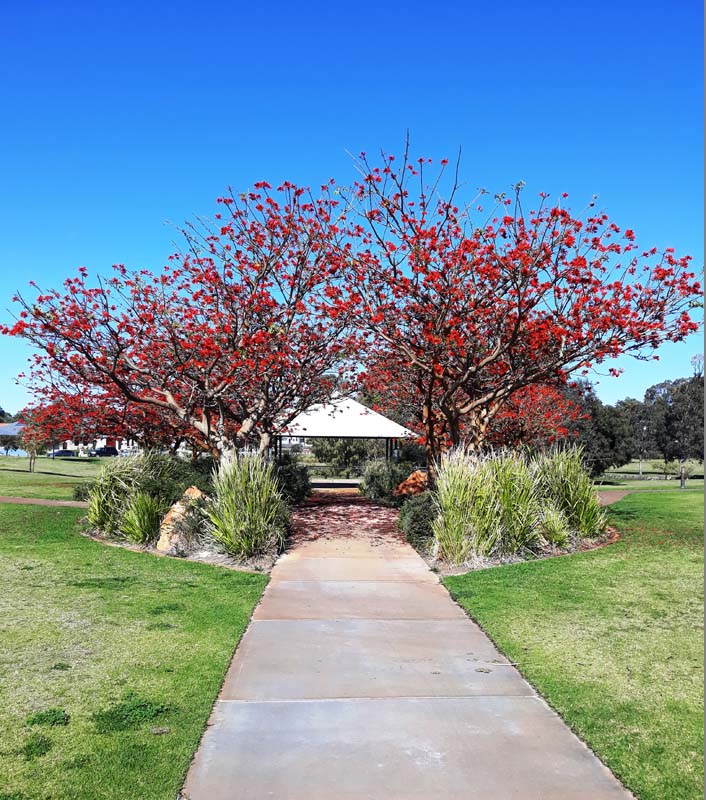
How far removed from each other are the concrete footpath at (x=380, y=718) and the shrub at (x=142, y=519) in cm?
419

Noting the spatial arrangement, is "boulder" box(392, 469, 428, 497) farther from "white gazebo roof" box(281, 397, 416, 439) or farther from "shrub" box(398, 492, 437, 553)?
"shrub" box(398, 492, 437, 553)

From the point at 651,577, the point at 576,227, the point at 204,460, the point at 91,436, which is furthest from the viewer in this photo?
the point at 91,436

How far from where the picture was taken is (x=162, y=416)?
20125 millimetres

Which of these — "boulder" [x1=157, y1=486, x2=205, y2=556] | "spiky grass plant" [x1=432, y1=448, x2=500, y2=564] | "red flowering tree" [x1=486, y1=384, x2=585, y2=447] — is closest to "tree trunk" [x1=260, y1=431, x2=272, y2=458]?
"boulder" [x1=157, y1=486, x2=205, y2=556]

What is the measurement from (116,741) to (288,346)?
10.6 metres

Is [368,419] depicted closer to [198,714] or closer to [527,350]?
[527,350]

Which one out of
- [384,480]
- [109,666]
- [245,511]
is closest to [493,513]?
[245,511]

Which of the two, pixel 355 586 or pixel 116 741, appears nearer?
pixel 116 741

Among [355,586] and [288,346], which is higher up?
[288,346]

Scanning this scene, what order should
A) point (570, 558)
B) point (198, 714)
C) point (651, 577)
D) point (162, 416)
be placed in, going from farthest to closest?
1. point (162, 416)
2. point (570, 558)
3. point (651, 577)
4. point (198, 714)

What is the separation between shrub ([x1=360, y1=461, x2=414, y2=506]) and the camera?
20.4 metres

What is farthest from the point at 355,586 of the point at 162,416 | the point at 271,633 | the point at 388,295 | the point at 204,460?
the point at 162,416

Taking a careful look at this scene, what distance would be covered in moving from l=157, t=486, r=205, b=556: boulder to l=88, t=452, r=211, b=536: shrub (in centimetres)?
67

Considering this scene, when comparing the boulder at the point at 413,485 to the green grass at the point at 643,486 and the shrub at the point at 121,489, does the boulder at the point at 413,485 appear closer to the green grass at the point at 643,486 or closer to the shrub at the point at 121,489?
the shrub at the point at 121,489
